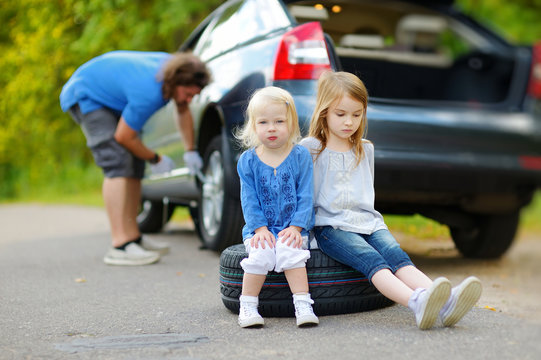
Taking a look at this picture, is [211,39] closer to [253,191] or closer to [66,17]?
[253,191]

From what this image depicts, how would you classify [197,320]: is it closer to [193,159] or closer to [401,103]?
[401,103]

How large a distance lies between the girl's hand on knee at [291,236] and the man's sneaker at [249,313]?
27 centimetres

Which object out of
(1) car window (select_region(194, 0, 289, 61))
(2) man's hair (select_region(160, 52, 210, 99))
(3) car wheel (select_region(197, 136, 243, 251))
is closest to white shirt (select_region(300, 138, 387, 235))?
(1) car window (select_region(194, 0, 289, 61))

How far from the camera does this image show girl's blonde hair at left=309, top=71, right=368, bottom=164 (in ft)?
9.87

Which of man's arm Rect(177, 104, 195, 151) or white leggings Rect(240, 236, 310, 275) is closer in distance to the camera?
white leggings Rect(240, 236, 310, 275)

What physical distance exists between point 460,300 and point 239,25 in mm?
2555

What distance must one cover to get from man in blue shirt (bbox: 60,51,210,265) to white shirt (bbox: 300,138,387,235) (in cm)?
160

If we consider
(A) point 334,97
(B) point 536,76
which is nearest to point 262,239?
(A) point 334,97

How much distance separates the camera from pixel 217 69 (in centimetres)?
461

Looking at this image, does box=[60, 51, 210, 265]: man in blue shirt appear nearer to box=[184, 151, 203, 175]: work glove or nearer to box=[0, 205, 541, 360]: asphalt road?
box=[184, 151, 203, 175]: work glove

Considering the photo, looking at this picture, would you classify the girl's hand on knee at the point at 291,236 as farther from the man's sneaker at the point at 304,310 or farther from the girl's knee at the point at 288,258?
the man's sneaker at the point at 304,310

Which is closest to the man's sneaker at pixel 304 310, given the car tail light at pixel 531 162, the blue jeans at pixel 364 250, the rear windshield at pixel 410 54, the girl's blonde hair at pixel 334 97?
the blue jeans at pixel 364 250

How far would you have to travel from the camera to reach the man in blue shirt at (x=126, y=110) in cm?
443

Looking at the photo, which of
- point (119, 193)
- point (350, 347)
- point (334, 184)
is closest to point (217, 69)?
point (119, 193)
